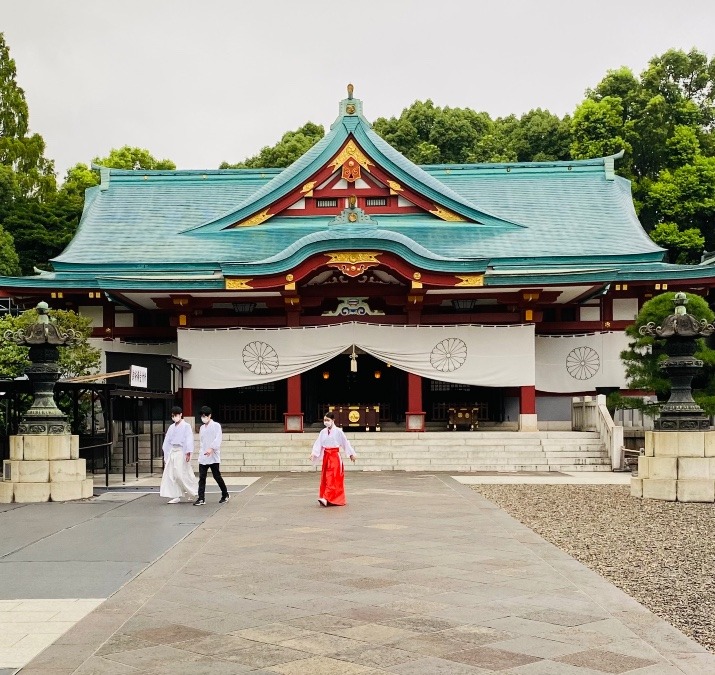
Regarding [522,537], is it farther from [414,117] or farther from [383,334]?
[414,117]

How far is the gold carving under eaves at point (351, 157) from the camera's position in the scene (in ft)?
88.7

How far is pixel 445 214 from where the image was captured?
27562mm

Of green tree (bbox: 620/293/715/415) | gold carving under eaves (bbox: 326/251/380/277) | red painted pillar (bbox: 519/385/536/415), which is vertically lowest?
red painted pillar (bbox: 519/385/536/415)

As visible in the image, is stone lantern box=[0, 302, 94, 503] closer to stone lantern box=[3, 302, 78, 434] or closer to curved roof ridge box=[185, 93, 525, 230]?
stone lantern box=[3, 302, 78, 434]

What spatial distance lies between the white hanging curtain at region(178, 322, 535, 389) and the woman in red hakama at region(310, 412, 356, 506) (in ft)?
33.2

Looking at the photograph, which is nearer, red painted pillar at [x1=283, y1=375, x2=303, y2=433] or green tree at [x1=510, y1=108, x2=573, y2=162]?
red painted pillar at [x1=283, y1=375, x2=303, y2=433]

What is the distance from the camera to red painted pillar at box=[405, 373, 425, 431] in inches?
933

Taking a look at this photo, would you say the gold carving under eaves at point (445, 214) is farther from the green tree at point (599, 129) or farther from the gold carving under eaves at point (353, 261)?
the green tree at point (599, 129)

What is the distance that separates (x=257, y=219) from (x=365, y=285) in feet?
16.2

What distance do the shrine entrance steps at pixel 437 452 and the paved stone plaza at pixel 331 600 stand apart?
30.3 feet

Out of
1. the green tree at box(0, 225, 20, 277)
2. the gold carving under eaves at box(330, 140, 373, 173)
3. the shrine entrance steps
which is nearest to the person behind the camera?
the shrine entrance steps

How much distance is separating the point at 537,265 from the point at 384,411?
6282mm

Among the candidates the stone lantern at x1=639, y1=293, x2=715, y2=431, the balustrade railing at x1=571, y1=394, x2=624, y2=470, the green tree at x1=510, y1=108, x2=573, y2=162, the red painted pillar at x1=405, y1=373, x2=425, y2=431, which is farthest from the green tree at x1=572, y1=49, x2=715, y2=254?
the stone lantern at x1=639, y1=293, x2=715, y2=431

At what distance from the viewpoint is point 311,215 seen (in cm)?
2739
